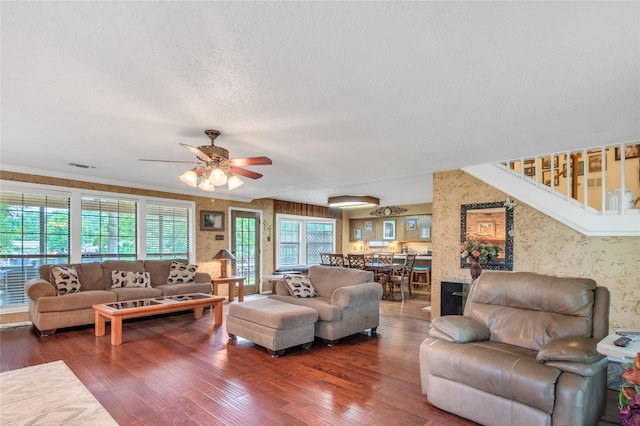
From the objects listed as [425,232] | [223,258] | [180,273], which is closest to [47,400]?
[180,273]

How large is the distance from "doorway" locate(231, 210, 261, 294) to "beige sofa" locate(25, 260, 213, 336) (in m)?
1.88

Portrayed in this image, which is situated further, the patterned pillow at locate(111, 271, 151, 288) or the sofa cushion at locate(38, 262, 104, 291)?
the patterned pillow at locate(111, 271, 151, 288)

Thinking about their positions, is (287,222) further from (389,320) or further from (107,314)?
(107,314)

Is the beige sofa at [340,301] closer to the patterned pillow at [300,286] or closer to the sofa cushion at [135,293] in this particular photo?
the patterned pillow at [300,286]

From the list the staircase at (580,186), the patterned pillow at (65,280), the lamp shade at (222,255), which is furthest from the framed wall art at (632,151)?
the patterned pillow at (65,280)

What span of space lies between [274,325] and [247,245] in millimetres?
4812

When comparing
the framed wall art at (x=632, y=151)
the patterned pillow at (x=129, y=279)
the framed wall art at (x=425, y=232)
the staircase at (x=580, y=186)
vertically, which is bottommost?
the patterned pillow at (x=129, y=279)

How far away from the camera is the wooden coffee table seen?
4.14 m

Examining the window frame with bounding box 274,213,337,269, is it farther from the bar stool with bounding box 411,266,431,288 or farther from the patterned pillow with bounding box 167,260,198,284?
the patterned pillow with bounding box 167,260,198,284

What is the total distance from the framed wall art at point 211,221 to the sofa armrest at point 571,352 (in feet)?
21.2

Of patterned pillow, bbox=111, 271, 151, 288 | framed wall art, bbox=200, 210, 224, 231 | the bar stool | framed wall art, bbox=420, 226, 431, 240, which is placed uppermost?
framed wall art, bbox=200, 210, 224, 231

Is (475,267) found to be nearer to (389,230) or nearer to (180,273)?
(180,273)

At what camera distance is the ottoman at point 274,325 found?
371 centimetres

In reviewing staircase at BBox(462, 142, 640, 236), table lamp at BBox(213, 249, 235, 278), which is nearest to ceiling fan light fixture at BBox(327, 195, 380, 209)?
table lamp at BBox(213, 249, 235, 278)
